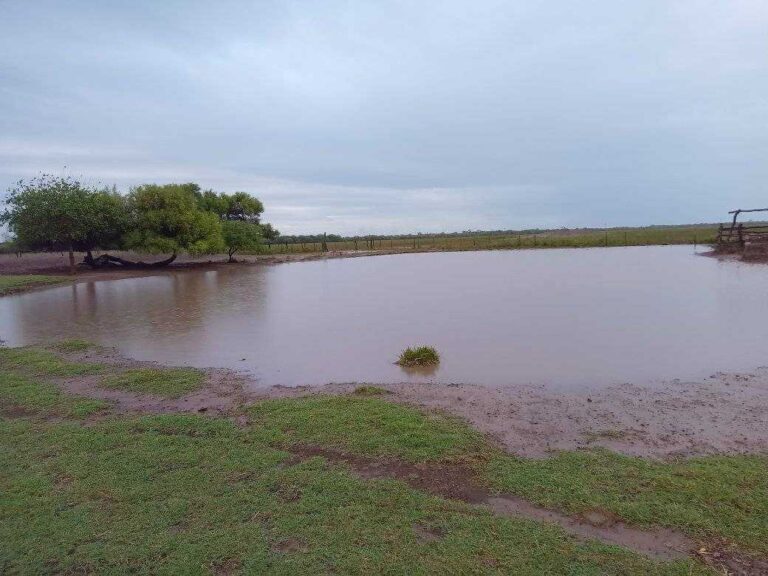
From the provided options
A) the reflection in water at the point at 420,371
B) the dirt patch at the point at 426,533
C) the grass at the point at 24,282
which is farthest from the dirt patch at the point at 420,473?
the grass at the point at 24,282

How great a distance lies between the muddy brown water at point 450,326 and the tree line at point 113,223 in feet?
28.2

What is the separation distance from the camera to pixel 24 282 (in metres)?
23.4

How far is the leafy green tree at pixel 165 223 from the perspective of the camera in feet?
106

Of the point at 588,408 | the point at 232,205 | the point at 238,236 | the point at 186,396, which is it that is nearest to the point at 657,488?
the point at 588,408

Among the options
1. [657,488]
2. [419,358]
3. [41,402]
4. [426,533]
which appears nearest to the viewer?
[426,533]

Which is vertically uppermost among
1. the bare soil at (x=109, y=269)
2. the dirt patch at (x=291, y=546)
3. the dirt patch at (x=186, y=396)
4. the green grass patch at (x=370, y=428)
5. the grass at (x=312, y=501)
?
the bare soil at (x=109, y=269)

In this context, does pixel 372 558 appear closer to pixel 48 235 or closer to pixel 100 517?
pixel 100 517

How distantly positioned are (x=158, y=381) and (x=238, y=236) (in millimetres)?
33100

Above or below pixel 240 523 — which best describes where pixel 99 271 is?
above

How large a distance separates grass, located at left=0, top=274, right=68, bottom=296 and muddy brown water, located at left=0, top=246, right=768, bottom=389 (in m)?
1.28

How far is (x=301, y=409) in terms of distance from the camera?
19.0 ft

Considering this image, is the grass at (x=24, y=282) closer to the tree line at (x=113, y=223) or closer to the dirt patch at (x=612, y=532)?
the tree line at (x=113, y=223)

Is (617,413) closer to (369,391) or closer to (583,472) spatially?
(583,472)

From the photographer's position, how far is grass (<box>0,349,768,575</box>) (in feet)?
10.2
